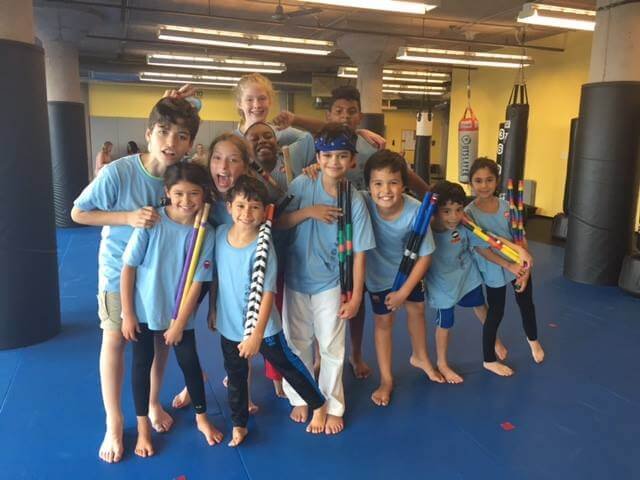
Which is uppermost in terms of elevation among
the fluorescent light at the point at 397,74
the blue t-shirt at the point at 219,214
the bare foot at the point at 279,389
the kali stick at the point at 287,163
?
the fluorescent light at the point at 397,74

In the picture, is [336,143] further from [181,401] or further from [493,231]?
[181,401]

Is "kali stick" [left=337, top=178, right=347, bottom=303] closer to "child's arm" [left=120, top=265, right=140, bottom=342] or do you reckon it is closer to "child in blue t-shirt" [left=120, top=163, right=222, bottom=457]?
"child in blue t-shirt" [left=120, top=163, right=222, bottom=457]

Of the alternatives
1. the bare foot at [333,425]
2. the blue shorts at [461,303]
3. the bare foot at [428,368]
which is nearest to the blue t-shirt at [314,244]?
the bare foot at [333,425]

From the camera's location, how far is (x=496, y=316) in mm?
2938

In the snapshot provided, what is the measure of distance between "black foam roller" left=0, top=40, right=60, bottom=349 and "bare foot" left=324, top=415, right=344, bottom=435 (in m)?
2.16

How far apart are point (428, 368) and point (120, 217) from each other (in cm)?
191

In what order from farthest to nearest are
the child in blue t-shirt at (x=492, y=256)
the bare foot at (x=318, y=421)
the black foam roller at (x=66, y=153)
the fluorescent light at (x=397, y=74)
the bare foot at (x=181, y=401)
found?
the fluorescent light at (x=397, y=74), the black foam roller at (x=66, y=153), the child in blue t-shirt at (x=492, y=256), the bare foot at (x=181, y=401), the bare foot at (x=318, y=421)

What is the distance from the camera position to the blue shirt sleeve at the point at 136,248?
205 centimetres

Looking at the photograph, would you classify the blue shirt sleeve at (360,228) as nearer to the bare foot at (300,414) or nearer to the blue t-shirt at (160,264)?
the blue t-shirt at (160,264)

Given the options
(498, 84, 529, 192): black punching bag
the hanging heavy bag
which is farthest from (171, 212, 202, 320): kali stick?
the hanging heavy bag

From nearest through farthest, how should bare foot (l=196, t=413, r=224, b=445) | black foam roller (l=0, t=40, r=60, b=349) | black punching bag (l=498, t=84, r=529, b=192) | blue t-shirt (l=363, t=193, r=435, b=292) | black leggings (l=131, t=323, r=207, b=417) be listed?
black leggings (l=131, t=323, r=207, b=417), bare foot (l=196, t=413, r=224, b=445), blue t-shirt (l=363, t=193, r=435, b=292), black foam roller (l=0, t=40, r=60, b=349), black punching bag (l=498, t=84, r=529, b=192)

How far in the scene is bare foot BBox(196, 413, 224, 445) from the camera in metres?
2.26

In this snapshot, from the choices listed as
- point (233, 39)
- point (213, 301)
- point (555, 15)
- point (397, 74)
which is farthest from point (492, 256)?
point (397, 74)

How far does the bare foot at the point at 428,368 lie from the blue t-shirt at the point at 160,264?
4.86 feet
